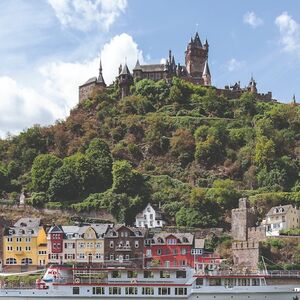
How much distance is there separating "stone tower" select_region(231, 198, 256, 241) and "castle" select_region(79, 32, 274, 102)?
1385 inches

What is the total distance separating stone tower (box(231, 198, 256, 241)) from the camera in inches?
2534

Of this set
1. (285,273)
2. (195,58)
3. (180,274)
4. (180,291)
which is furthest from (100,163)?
(195,58)

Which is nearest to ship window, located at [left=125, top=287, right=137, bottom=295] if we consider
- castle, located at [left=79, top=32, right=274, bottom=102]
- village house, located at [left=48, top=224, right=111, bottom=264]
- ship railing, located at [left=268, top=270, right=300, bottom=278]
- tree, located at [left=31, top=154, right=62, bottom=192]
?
ship railing, located at [left=268, top=270, right=300, bottom=278]

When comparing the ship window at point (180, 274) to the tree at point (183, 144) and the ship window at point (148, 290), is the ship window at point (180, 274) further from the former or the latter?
the tree at point (183, 144)

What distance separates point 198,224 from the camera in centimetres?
6781

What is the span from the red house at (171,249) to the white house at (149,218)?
21.8 feet

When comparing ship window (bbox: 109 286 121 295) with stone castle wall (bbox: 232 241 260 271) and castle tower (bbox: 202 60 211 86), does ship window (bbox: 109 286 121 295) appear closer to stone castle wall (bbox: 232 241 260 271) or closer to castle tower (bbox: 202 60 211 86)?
stone castle wall (bbox: 232 241 260 271)

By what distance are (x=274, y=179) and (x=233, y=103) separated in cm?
2295

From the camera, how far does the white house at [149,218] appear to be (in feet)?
228

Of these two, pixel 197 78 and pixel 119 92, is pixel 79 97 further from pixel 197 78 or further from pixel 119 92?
pixel 197 78

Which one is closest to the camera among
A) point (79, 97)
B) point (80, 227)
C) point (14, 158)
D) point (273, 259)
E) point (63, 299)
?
point (63, 299)

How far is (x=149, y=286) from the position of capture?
47.8 m

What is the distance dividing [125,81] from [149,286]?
52739 mm

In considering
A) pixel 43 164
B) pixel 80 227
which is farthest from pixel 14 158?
pixel 80 227
